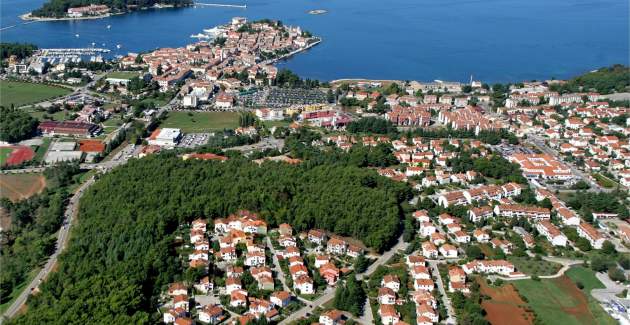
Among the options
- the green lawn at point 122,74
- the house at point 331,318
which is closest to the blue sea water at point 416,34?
the green lawn at point 122,74

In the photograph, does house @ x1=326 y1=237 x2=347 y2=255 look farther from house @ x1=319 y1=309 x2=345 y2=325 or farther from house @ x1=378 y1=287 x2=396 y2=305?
house @ x1=319 y1=309 x2=345 y2=325

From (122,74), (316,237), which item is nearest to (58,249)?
(316,237)

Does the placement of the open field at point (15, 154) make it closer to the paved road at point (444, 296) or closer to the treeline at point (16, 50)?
the paved road at point (444, 296)

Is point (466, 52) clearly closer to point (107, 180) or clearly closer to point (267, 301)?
point (107, 180)

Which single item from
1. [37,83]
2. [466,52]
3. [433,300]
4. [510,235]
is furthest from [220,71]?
[433,300]

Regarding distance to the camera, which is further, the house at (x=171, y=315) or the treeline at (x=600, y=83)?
the treeline at (x=600, y=83)

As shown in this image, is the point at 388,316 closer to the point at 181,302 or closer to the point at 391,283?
the point at 391,283
